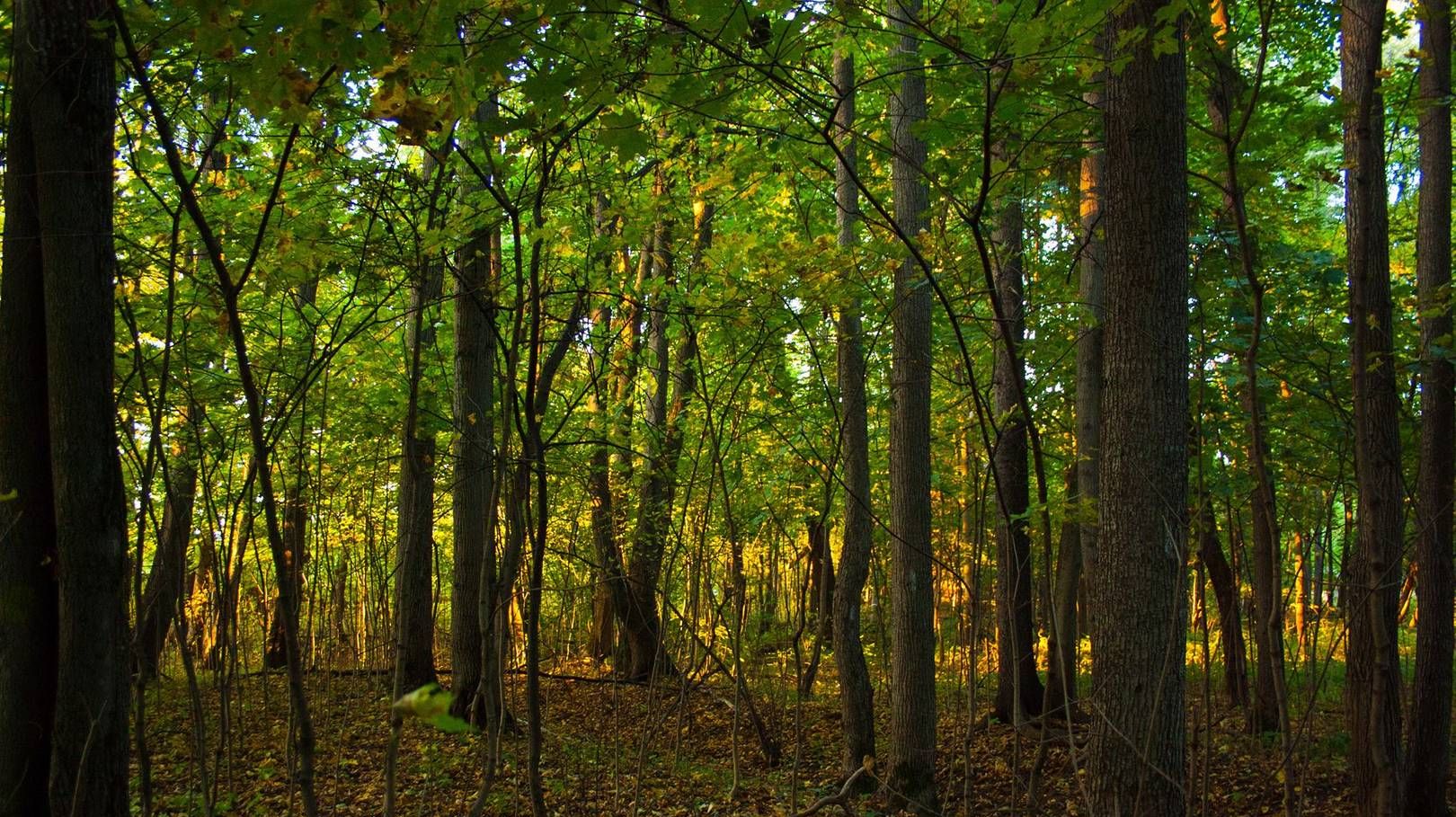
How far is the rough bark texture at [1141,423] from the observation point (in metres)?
3.62

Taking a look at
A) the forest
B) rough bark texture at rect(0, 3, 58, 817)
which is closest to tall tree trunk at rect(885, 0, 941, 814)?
the forest

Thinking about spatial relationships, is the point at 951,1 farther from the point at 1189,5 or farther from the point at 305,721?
the point at 305,721

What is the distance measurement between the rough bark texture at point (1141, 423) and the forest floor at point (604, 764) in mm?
1477

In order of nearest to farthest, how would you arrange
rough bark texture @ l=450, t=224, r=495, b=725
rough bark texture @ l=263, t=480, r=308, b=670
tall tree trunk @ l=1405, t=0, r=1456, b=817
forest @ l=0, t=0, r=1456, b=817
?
rough bark texture @ l=263, t=480, r=308, b=670 < forest @ l=0, t=0, r=1456, b=817 < tall tree trunk @ l=1405, t=0, r=1456, b=817 < rough bark texture @ l=450, t=224, r=495, b=725

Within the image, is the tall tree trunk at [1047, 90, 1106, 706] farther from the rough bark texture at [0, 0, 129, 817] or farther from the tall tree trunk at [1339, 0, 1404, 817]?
the rough bark texture at [0, 0, 129, 817]

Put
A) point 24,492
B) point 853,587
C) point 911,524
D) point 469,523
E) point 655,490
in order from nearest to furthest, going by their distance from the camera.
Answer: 1. point 24,492
2. point 911,524
3. point 853,587
4. point 469,523
5. point 655,490

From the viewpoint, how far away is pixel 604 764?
723 cm

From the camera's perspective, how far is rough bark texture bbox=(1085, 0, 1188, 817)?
11.9ft

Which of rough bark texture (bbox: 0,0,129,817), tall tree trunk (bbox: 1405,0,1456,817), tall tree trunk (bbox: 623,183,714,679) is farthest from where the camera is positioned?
tall tree trunk (bbox: 623,183,714,679)

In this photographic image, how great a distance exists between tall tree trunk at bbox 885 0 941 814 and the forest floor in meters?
0.39

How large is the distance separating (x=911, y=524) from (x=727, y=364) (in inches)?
69.8

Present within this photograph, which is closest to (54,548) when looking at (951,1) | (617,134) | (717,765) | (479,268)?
(617,134)

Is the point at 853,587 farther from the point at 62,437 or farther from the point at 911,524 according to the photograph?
the point at 62,437

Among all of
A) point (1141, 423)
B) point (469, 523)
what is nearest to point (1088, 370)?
point (1141, 423)
